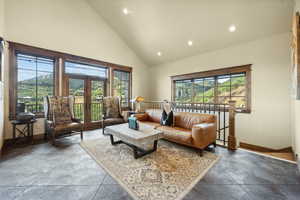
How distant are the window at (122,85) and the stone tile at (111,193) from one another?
417 cm

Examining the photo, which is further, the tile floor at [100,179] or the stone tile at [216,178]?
the stone tile at [216,178]

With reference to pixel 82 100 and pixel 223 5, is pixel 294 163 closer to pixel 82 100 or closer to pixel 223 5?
pixel 223 5

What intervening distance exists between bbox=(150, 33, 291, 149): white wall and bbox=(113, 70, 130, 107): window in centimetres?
388

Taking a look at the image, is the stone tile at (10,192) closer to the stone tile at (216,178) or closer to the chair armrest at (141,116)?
the stone tile at (216,178)

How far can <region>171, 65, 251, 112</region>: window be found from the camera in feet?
13.3

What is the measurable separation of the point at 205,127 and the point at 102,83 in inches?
164

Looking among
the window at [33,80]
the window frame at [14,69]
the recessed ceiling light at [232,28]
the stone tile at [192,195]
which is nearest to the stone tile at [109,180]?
the stone tile at [192,195]

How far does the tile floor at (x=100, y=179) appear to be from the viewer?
153cm

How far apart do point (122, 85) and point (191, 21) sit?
142 inches

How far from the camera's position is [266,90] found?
Answer: 3621 mm

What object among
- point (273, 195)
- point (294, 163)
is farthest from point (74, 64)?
point (294, 163)

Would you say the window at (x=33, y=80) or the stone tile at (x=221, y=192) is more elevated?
the window at (x=33, y=80)

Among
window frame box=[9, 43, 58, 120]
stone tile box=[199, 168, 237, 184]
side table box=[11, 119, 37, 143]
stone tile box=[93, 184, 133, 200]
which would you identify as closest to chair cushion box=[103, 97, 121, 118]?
side table box=[11, 119, 37, 143]

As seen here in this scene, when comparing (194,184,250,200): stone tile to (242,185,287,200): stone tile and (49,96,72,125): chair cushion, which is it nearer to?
(242,185,287,200): stone tile
